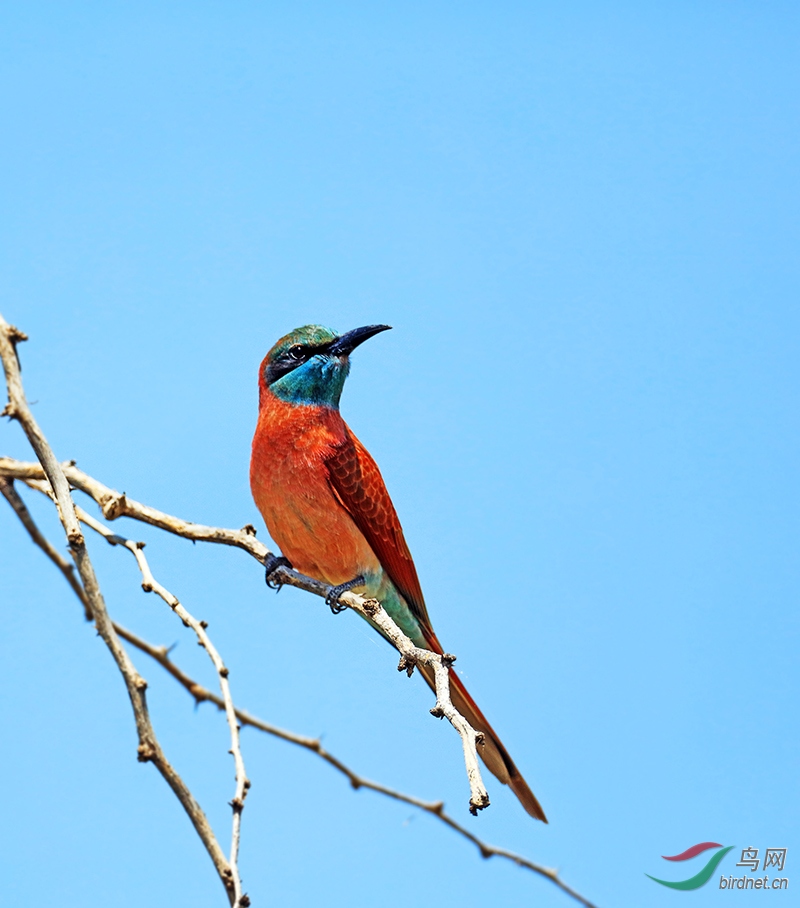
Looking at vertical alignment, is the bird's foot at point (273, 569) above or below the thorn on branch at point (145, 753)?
above

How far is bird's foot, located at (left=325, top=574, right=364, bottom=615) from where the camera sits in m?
4.34

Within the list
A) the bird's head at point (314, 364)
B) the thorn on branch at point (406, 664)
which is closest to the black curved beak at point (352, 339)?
the bird's head at point (314, 364)

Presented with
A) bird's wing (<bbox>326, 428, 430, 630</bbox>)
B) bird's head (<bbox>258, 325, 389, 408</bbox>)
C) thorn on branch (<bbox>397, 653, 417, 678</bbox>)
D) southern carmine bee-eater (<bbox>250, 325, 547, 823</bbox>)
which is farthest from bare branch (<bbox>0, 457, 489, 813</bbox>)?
bird's head (<bbox>258, 325, 389, 408</bbox>)

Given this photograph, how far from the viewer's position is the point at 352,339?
206 inches

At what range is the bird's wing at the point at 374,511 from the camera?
499 cm

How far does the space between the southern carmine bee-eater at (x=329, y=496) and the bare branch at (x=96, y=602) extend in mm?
1818

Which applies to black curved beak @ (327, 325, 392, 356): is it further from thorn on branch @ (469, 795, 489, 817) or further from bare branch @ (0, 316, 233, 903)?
thorn on branch @ (469, 795, 489, 817)

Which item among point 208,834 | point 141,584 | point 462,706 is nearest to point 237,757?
point 208,834

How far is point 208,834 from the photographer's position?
2611 mm

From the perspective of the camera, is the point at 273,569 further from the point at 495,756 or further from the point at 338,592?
the point at 495,756

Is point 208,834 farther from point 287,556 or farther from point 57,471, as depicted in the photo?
point 287,556

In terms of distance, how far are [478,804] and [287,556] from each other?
9.34 ft

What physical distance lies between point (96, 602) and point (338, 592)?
176 cm

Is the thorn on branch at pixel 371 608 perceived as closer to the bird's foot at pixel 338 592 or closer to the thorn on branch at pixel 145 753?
the bird's foot at pixel 338 592
